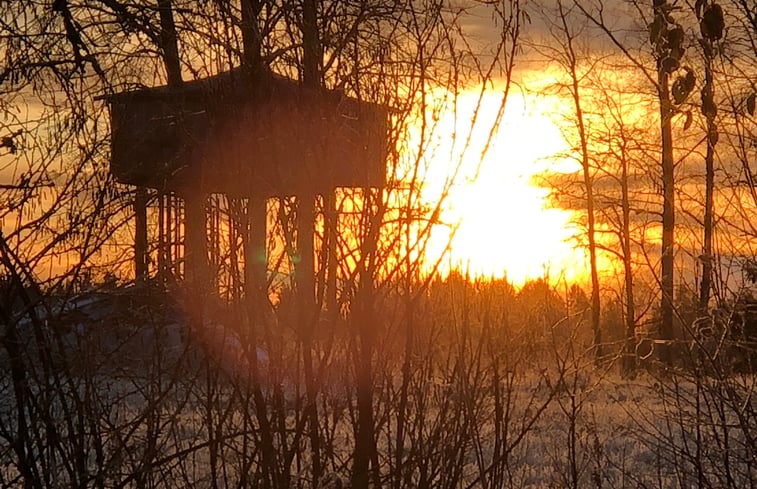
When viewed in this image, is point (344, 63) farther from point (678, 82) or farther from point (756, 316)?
point (756, 316)

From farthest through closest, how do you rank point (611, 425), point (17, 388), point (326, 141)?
point (611, 425), point (17, 388), point (326, 141)

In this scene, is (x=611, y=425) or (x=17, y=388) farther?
(x=611, y=425)

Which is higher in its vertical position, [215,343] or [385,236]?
[385,236]

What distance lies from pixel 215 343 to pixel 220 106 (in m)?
0.77

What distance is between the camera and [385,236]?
2604 millimetres

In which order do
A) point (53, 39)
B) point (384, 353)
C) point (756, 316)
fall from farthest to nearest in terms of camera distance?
point (53, 39) → point (756, 316) → point (384, 353)

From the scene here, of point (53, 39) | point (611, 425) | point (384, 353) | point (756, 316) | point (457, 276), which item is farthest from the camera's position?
point (611, 425)

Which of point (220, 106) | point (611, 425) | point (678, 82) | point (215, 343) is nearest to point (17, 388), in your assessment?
point (215, 343)

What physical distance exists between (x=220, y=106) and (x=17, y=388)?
1.07m

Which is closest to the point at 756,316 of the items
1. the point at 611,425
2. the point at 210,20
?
the point at 210,20

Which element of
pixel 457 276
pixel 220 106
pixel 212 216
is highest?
pixel 220 106

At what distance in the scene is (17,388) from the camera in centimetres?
274

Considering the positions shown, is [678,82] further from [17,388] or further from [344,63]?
[17,388]

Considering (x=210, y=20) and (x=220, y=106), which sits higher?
(x=210, y=20)
